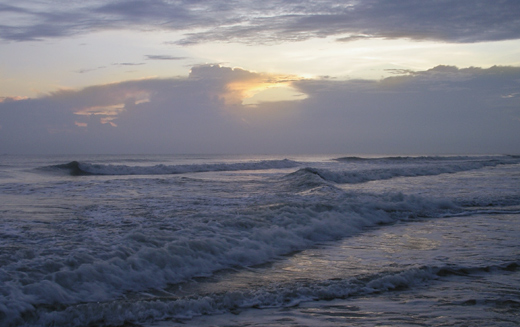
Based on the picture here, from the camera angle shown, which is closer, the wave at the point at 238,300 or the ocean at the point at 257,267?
the wave at the point at 238,300

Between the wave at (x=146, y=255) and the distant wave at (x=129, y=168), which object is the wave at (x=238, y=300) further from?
the distant wave at (x=129, y=168)

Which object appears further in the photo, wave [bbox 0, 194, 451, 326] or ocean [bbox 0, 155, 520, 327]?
wave [bbox 0, 194, 451, 326]

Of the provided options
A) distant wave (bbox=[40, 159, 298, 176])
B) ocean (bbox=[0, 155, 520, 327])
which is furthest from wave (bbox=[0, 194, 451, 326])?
distant wave (bbox=[40, 159, 298, 176])

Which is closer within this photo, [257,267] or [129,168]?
[257,267]

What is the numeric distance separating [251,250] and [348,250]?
179 centimetres

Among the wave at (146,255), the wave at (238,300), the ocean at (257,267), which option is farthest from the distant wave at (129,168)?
the wave at (238,300)

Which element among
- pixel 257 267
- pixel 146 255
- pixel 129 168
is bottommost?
pixel 257 267

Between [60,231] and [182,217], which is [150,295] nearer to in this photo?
[60,231]

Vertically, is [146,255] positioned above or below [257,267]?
above

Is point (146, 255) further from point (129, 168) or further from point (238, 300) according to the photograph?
point (129, 168)

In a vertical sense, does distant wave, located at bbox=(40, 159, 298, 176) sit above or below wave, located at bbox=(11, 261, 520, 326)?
above

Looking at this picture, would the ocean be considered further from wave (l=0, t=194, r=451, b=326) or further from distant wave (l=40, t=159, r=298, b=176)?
distant wave (l=40, t=159, r=298, b=176)

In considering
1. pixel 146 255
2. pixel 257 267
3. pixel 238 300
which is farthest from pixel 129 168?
pixel 238 300

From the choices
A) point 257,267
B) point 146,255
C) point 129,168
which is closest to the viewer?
point 146,255
